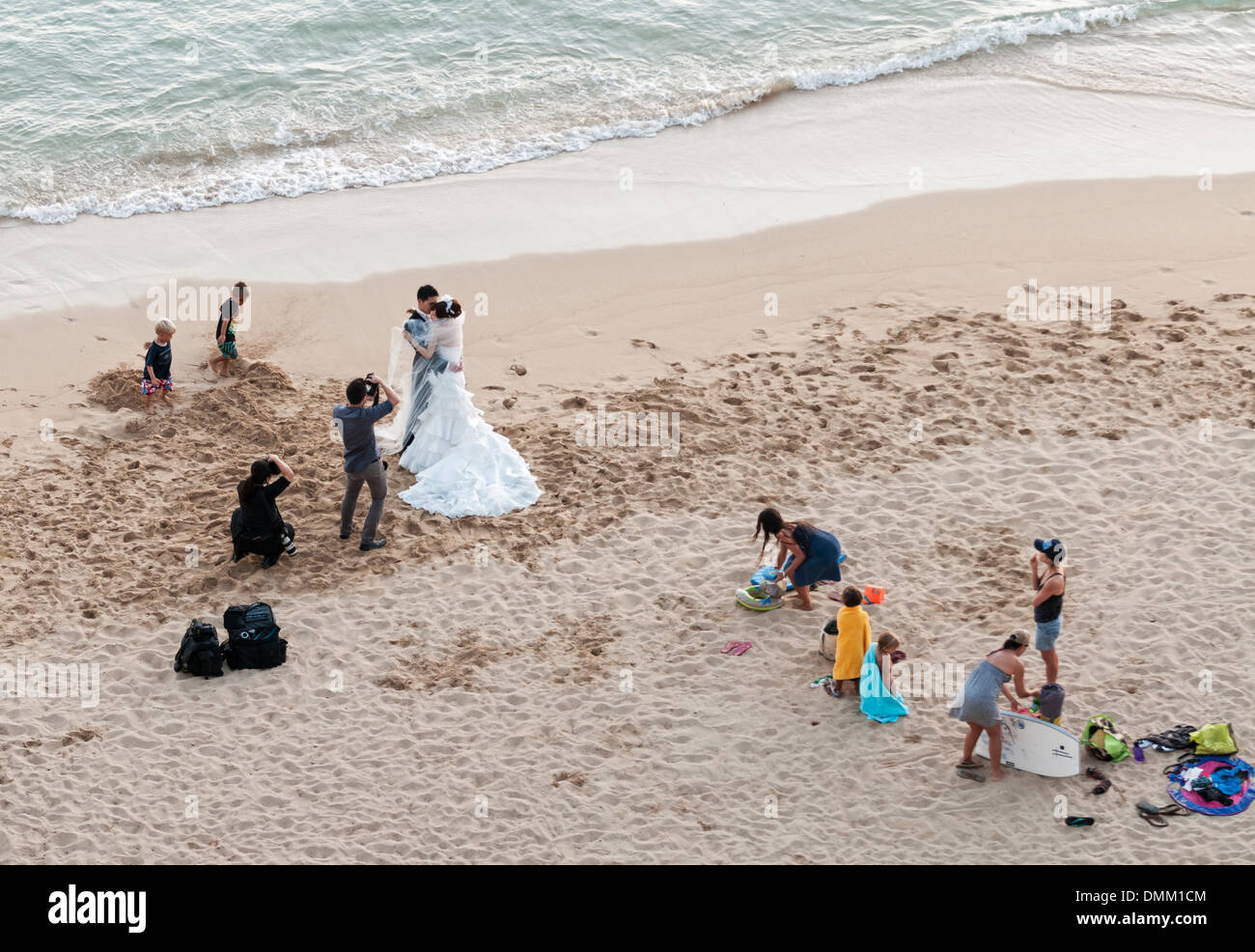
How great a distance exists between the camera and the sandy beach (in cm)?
882

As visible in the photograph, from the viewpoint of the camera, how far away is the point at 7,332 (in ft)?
48.1

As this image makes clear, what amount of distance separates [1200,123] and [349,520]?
49.8ft

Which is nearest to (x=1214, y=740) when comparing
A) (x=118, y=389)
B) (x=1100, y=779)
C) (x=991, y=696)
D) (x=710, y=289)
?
(x=1100, y=779)

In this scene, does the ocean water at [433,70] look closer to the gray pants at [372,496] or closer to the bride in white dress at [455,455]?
the bride in white dress at [455,455]

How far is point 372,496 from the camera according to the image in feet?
37.9

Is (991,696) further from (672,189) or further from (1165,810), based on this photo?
(672,189)

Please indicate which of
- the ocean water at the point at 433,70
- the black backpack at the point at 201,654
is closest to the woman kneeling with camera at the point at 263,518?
the black backpack at the point at 201,654

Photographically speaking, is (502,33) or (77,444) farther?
(502,33)

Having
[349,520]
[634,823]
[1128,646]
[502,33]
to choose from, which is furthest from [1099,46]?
[634,823]

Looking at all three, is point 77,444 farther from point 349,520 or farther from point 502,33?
point 502,33

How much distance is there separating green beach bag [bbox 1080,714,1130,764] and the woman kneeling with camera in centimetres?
678

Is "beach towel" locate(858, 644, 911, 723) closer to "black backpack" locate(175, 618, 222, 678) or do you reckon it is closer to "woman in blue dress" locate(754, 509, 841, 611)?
"woman in blue dress" locate(754, 509, 841, 611)

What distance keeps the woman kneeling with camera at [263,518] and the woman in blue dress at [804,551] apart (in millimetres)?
4170
